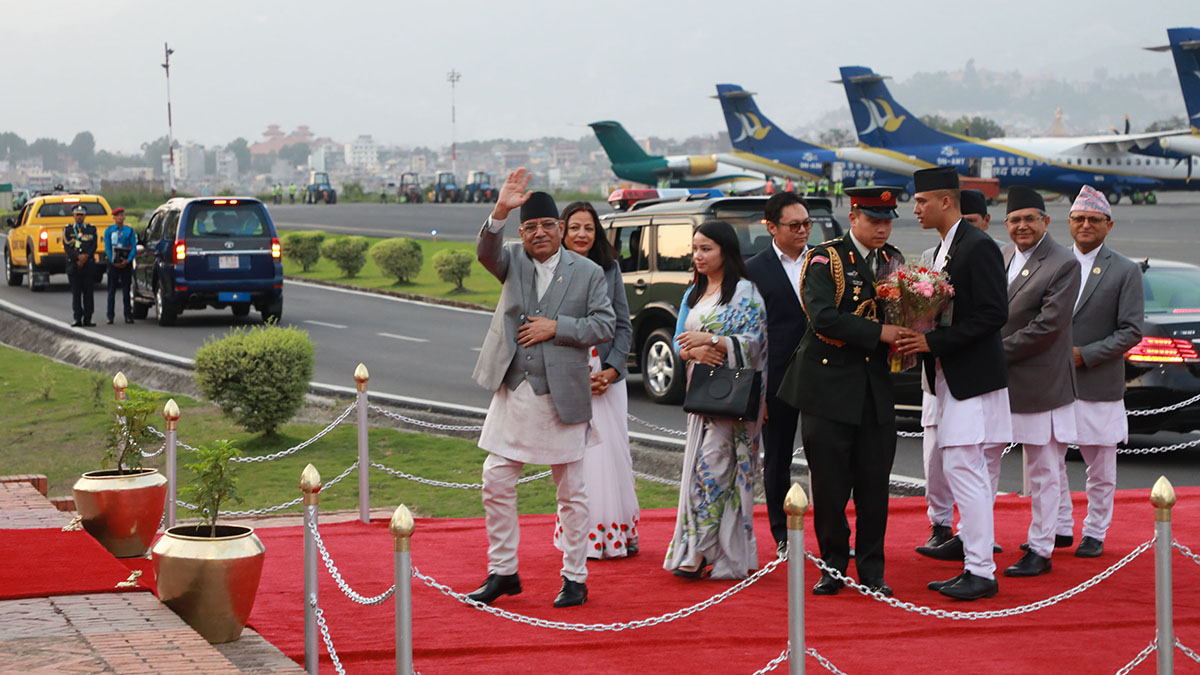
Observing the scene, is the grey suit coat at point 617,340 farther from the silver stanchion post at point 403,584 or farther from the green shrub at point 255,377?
the green shrub at point 255,377

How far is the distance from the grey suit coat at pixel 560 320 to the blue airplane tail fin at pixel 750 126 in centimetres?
8011

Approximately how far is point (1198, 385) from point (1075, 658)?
604 centimetres

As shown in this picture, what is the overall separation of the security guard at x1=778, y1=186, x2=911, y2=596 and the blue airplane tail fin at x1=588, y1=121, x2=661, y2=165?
256 ft

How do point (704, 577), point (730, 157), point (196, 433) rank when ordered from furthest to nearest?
point (730, 157) < point (196, 433) < point (704, 577)

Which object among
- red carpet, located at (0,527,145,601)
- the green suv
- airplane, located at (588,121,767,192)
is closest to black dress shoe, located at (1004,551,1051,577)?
red carpet, located at (0,527,145,601)

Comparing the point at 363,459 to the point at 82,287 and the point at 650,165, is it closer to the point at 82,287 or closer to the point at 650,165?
the point at 82,287

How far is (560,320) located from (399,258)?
2584 centimetres

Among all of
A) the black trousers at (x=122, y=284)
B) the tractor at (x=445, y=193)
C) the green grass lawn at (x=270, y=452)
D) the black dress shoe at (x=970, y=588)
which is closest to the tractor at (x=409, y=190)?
the tractor at (x=445, y=193)

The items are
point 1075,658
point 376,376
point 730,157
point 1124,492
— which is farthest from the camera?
point 730,157

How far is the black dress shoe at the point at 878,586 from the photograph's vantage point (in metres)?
6.65

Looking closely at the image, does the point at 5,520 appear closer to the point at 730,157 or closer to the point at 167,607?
the point at 167,607

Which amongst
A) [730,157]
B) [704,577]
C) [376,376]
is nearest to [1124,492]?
[704,577]

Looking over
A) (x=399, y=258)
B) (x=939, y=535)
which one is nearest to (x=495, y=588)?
(x=939, y=535)

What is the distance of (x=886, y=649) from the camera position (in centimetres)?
579
